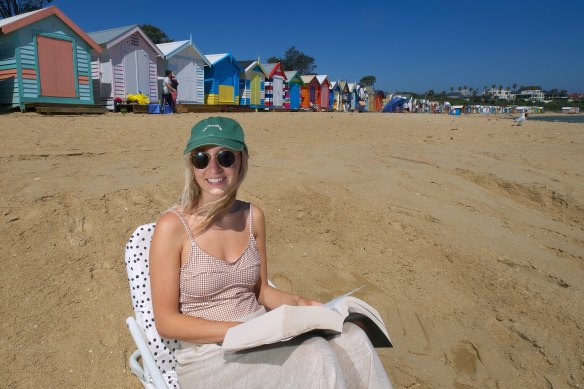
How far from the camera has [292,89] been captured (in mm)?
29406

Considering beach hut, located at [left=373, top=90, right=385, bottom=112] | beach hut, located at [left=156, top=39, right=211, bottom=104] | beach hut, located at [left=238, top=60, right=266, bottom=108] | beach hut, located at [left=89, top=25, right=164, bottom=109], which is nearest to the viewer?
beach hut, located at [left=89, top=25, right=164, bottom=109]

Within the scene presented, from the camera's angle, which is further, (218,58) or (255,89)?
(255,89)

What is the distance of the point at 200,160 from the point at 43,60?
13255 millimetres

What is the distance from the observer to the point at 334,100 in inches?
1459

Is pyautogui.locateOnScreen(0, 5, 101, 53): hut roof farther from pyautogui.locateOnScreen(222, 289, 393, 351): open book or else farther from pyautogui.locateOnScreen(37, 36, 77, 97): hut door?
pyautogui.locateOnScreen(222, 289, 393, 351): open book

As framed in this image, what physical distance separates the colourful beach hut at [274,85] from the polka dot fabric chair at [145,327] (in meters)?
23.8

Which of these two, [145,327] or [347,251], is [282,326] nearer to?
[145,327]

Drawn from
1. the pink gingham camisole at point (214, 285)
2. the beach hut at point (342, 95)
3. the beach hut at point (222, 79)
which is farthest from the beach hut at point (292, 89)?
the pink gingham camisole at point (214, 285)

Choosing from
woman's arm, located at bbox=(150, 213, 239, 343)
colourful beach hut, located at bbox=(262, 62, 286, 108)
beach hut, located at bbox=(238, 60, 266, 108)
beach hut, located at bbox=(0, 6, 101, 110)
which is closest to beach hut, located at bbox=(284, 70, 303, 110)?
colourful beach hut, located at bbox=(262, 62, 286, 108)

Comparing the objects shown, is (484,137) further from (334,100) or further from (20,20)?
(334,100)

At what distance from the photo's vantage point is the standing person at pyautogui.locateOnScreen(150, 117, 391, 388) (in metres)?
1.64

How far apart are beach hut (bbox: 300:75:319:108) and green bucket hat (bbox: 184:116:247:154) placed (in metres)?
29.7

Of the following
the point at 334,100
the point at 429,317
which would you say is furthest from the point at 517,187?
the point at 334,100

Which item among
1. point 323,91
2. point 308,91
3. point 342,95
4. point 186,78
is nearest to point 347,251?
point 186,78
